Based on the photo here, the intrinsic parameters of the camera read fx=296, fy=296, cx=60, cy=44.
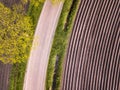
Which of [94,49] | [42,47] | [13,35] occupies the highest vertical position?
[13,35]

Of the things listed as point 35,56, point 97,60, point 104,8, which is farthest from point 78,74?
point 104,8

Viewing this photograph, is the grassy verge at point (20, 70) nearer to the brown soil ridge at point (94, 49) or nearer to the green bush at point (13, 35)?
the green bush at point (13, 35)

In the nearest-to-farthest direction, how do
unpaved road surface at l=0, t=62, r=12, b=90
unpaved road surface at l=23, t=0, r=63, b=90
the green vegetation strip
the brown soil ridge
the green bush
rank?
1. the green bush
2. the brown soil ridge
3. the green vegetation strip
4. unpaved road surface at l=23, t=0, r=63, b=90
5. unpaved road surface at l=0, t=62, r=12, b=90

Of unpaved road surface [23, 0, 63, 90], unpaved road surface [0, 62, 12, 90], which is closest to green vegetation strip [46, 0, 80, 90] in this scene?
unpaved road surface [23, 0, 63, 90]

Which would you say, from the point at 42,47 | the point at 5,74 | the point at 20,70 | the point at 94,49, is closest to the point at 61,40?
the point at 42,47

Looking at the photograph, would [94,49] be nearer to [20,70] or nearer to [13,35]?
[20,70]

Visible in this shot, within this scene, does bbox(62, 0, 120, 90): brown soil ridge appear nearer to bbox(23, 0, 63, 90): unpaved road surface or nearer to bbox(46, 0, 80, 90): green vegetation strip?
bbox(46, 0, 80, 90): green vegetation strip

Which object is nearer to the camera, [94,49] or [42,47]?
[94,49]
